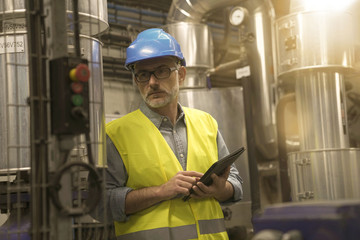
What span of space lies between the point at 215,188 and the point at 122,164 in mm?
389

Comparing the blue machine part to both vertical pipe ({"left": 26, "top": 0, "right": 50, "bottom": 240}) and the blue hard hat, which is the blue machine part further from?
the blue hard hat

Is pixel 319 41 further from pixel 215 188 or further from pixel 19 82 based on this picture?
pixel 19 82

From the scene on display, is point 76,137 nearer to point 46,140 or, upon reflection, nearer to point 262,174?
point 46,140

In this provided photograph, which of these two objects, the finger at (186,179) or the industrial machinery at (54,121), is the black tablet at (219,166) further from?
the industrial machinery at (54,121)

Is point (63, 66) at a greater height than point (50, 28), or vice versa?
point (50, 28)

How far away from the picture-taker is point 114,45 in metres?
4.46

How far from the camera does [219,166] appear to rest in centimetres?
195

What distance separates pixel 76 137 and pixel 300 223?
0.64 metres

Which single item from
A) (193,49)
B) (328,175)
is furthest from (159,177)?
(193,49)

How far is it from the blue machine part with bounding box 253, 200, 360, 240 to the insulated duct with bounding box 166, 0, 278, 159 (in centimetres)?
281

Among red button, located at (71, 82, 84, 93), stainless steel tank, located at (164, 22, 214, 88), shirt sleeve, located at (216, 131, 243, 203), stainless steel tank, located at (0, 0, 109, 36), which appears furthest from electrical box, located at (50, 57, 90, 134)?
stainless steel tank, located at (164, 22, 214, 88)

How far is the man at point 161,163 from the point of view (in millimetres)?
2025

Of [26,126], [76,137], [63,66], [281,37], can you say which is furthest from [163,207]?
[281,37]

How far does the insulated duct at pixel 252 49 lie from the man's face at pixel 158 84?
5.52ft
